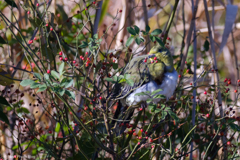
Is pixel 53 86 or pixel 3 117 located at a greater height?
pixel 53 86

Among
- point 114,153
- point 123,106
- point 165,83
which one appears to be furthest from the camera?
point 123,106

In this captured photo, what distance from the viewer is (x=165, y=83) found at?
1.69 m

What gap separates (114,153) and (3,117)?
565 mm

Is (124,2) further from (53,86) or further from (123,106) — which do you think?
(53,86)

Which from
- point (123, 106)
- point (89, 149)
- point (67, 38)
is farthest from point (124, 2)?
point (89, 149)

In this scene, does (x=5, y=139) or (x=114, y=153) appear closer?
(x=114, y=153)

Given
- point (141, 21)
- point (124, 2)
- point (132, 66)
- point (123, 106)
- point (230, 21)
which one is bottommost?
point (123, 106)

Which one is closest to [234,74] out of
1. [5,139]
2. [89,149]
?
[89,149]

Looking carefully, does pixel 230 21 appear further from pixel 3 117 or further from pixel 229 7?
pixel 3 117

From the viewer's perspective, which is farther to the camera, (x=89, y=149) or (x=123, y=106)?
(x=123, y=106)

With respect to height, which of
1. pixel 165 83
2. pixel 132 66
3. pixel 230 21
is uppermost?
pixel 230 21

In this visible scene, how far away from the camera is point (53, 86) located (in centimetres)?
90

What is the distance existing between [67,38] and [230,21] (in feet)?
4.12

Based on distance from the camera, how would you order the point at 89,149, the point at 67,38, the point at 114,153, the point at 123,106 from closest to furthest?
the point at 114,153 → the point at 89,149 → the point at 123,106 → the point at 67,38
